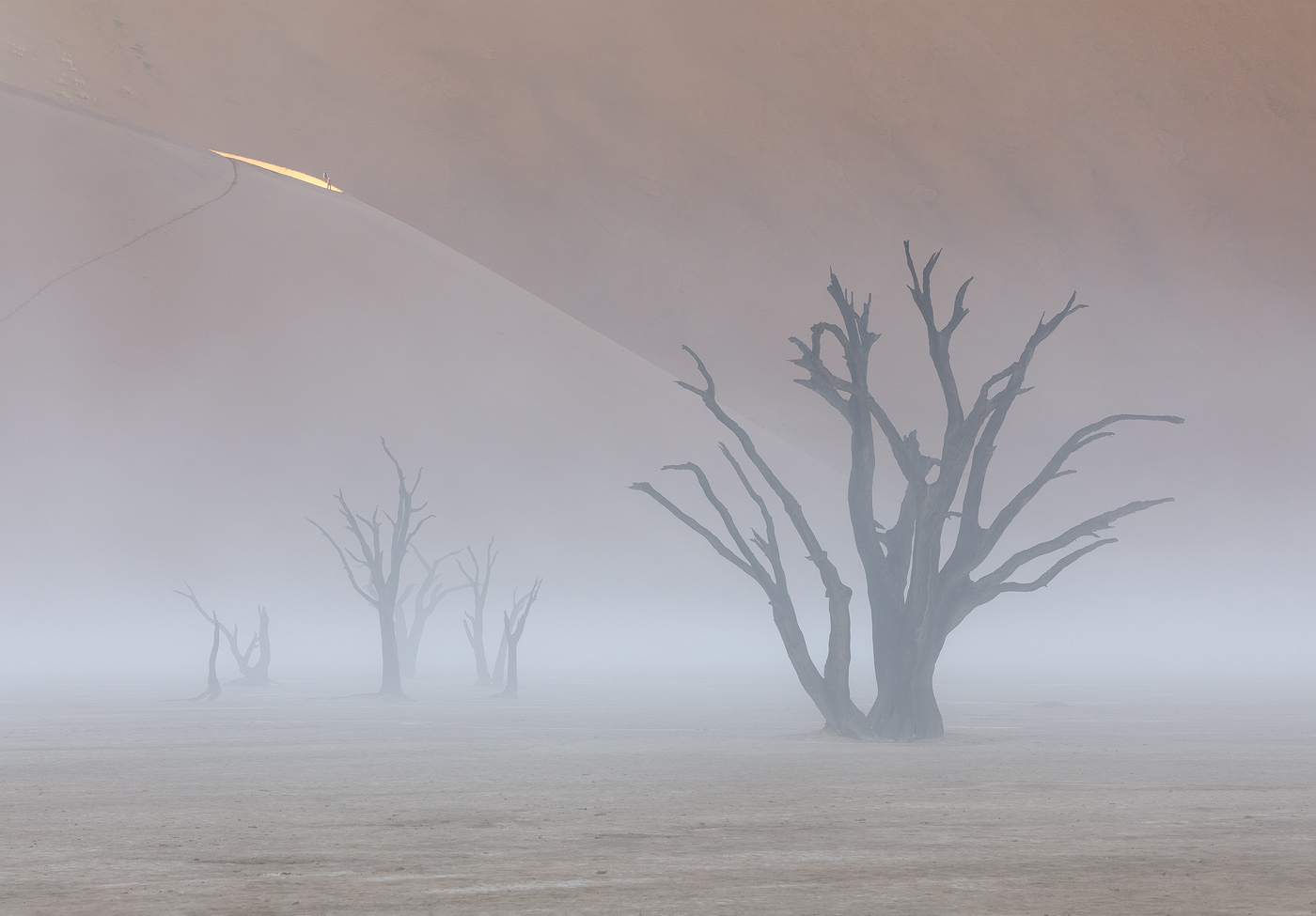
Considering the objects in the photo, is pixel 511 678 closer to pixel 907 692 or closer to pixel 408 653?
pixel 408 653

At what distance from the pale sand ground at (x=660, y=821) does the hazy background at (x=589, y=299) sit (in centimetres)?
2571

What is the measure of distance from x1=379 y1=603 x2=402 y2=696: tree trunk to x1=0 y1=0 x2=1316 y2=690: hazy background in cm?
1853

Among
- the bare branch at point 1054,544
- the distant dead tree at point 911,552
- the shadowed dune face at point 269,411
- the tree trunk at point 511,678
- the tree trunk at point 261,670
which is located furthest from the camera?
the shadowed dune face at point 269,411

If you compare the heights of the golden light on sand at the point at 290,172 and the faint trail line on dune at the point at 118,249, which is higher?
the golden light on sand at the point at 290,172

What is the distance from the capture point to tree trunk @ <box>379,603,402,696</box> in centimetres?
2252

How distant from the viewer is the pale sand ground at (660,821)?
194 inches

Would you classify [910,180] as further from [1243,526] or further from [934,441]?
[1243,526]

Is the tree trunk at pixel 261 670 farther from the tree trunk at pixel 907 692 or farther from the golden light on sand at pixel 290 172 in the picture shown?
the golden light on sand at pixel 290 172

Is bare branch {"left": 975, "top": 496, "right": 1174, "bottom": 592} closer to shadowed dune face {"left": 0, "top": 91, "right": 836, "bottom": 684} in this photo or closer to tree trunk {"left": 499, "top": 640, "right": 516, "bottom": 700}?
tree trunk {"left": 499, "top": 640, "right": 516, "bottom": 700}

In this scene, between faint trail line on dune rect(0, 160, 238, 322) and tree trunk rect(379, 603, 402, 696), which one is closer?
tree trunk rect(379, 603, 402, 696)

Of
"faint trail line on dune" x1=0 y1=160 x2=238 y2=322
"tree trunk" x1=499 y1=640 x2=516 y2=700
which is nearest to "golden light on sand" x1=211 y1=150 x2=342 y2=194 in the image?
"faint trail line on dune" x1=0 y1=160 x2=238 y2=322

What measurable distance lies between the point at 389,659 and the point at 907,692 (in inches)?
479

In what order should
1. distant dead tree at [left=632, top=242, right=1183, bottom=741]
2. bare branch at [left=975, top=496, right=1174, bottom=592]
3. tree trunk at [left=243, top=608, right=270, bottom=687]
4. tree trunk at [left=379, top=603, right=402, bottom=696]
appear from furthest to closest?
1. tree trunk at [left=243, top=608, right=270, bottom=687]
2. tree trunk at [left=379, top=603, right=402, bottom=696]
3. distant dead tree at [left=632, top=242, right=1183, bottom=741]
4. bare branch at [left=975, top=496, right=1174, bottom=592]

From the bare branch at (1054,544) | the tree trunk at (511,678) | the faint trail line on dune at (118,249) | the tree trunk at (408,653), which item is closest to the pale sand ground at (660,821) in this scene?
the bare branch at (1054,544)
